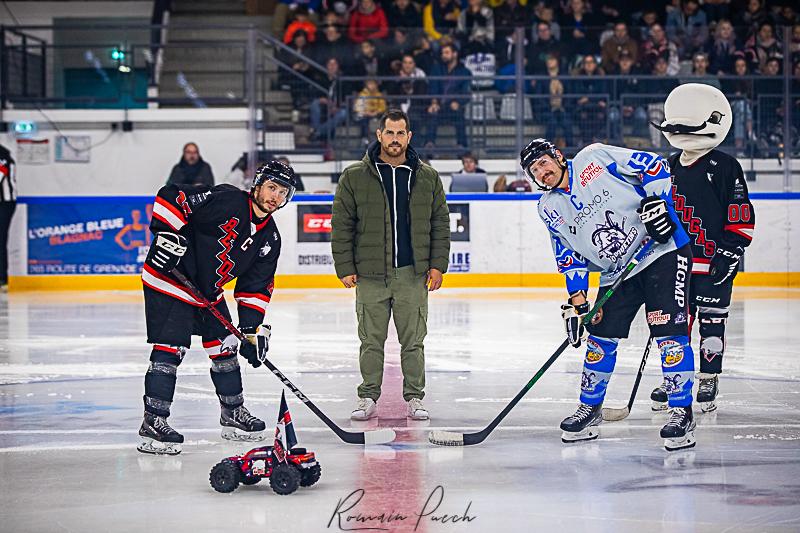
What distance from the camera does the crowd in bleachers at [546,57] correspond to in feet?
48.5

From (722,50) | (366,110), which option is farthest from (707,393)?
(722,50)

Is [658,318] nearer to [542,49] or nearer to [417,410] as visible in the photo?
[417,410]

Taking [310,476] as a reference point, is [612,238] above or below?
above

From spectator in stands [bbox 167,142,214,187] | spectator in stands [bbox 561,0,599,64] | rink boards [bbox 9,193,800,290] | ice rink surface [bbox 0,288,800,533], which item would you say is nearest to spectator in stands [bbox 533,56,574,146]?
rink boards [bbox 9,193,800,290]

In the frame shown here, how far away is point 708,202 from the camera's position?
638 cm

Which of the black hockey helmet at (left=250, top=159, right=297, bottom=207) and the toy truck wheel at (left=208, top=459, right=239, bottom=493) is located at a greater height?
the black hockey helmet at (left=250, top=159, right=297, bottom=207)

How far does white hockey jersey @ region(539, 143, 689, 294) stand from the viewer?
18.0 ft

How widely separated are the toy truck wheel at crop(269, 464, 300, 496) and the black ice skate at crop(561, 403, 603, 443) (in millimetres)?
1558

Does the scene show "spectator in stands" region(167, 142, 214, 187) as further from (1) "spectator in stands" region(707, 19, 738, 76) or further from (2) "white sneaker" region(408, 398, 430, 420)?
(2) "white sneaker" region(408, 398, 430, 420)

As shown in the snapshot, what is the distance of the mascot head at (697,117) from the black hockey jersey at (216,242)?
213cm

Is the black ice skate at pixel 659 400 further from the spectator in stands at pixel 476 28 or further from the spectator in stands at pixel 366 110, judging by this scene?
the spectator in stands at pixel 476 28

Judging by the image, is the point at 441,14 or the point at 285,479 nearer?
the point at 285,479

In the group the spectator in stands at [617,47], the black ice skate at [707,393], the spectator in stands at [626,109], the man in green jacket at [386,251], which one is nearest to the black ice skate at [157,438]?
the man in green jacket at [386,251]

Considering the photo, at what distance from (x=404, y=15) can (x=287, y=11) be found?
5.78 ft
